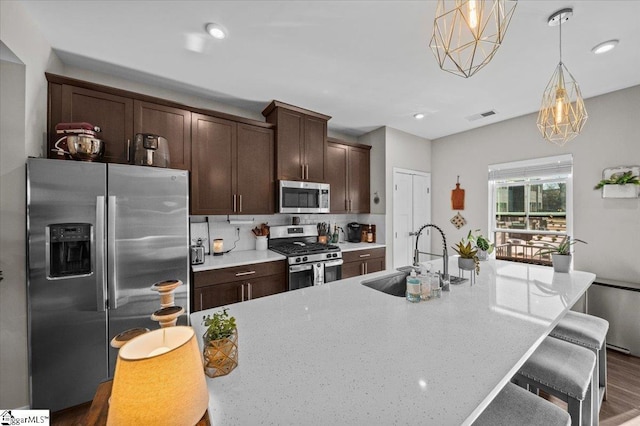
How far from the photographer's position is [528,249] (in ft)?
11.3

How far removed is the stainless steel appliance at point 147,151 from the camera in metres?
2.08

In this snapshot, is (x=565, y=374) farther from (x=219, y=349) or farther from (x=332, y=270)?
(x=332, y=270)

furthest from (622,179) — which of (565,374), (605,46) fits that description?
(565,374)

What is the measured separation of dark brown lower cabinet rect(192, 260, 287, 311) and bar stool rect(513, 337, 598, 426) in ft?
6.92

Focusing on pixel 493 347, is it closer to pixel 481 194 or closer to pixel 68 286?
pixel 68 286

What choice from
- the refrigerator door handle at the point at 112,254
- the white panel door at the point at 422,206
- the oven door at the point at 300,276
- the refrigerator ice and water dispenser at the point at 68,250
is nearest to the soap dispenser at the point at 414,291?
the oven door at the point at 300,276

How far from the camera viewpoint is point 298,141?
3199 mm

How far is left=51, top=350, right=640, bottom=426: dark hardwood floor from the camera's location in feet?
5.49

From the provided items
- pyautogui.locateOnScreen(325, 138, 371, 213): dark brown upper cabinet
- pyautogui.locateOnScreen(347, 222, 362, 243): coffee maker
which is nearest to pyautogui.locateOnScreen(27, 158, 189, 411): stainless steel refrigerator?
pyautogui.locateOnScreen(325, 138, 371, 213): dark brown upper cabinet

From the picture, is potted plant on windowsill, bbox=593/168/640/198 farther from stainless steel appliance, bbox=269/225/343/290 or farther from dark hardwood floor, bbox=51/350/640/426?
stainless steel appliance, bbox=269/225/343/290

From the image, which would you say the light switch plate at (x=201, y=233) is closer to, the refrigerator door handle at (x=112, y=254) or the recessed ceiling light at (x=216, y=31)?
the refrigerator door handle at (x=112, y=254)

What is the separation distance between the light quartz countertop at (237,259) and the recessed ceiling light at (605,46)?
3.30 m

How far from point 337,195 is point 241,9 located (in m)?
2.47

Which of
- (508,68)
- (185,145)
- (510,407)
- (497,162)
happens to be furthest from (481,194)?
(185,145)
